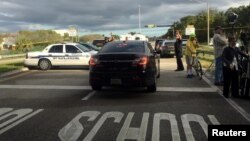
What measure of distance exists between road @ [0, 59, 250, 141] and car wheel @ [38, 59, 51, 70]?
8524 millimetres

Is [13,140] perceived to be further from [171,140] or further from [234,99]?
[234,99]

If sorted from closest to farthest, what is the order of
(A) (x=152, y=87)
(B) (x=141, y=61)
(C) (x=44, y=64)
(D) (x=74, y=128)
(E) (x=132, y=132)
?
(E) (x=132, y=132) < (D) (x=74, y=128) < (B) (x=141, y=61) < (A) (x=152, y=87) < (C) (x=44, y=64)

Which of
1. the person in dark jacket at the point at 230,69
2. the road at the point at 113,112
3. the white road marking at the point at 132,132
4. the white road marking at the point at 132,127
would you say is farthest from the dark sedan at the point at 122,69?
the white road marking at the point at 132,132

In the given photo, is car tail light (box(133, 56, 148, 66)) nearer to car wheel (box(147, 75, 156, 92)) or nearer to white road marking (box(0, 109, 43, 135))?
car wheel (box(147, 75, 156, 92))

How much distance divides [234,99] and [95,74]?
12.1ft

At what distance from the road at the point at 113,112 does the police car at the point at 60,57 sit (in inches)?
329

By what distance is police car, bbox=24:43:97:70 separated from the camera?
24.0 metres

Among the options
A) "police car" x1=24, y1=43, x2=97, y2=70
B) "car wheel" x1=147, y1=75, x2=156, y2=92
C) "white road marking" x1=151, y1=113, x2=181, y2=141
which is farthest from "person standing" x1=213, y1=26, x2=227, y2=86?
"police car" x1=24, y1=43, x2=97, y2=70

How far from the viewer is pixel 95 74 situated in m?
13.0

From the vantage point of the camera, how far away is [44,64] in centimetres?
2445

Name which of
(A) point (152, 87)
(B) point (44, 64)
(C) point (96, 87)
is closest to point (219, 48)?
(A) point (152, 87)

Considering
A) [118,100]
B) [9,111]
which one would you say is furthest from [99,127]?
[118,100]

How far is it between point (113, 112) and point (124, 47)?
3755 mm

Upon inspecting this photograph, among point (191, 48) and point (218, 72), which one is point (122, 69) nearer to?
point (218, 72)
